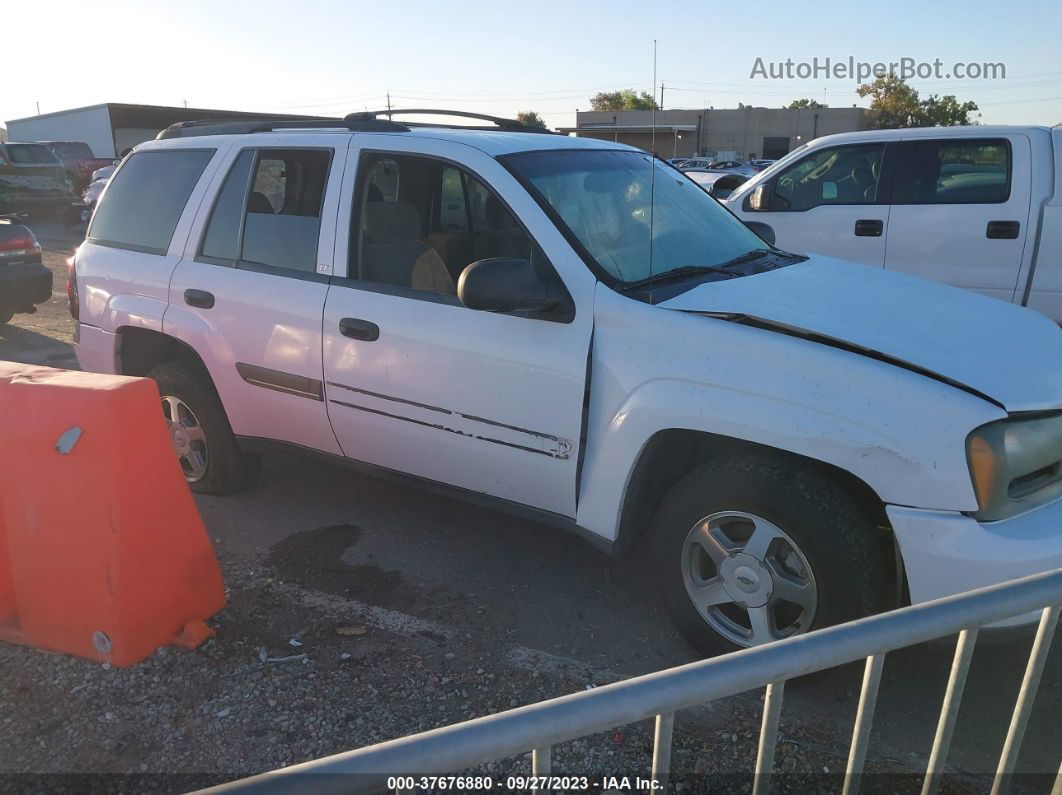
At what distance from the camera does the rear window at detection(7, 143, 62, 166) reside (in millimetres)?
21938

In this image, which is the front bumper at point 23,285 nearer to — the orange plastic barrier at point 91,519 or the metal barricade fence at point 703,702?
the orange plastic barrier at point 91,519

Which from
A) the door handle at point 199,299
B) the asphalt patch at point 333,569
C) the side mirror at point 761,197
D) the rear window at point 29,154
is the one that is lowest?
the asphalt patch at point 333,569

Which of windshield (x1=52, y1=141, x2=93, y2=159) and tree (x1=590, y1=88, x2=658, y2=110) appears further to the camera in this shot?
tree (x1=590, y1=88, x2=658, y2=110)

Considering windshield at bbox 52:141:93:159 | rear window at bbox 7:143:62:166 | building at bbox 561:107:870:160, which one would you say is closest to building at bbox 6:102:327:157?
windshield at bbox 52:141:93:159

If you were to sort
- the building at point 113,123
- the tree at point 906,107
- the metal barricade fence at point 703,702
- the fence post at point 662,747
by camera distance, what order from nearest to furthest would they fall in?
the metal barricade fence at point 703,702, the fence post at point 662,747, the building at point 113,123, the tree at point 906,107

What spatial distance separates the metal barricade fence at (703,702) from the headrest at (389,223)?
112 inches

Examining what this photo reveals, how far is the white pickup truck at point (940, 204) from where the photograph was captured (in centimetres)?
634

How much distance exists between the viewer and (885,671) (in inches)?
123

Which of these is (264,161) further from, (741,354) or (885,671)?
(885,671)

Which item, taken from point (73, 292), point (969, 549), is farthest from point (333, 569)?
point (969, 549)

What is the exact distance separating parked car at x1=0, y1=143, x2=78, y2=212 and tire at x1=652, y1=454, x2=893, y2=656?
75.7ft

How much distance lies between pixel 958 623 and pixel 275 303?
10.6ft

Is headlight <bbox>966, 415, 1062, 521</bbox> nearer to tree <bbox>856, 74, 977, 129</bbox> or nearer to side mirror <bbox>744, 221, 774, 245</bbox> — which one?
side mirror <bbox>744, 221, 774, 245</bbox>

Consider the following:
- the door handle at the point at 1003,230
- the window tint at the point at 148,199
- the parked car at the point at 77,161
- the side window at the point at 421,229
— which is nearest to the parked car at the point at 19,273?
the window tint at the point at 148,199
